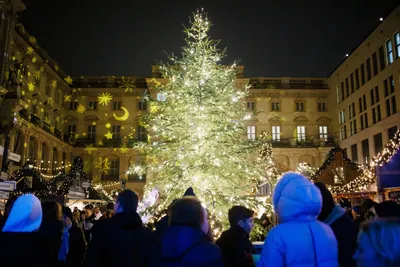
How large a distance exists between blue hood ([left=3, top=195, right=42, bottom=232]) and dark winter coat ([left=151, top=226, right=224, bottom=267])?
1302 mm

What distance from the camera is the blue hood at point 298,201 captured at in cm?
275

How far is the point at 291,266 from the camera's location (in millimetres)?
2596

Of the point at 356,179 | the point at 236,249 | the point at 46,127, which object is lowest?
the point at 236,249

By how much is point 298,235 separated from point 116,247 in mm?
1723

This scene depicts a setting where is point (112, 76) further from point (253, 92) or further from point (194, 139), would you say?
point (194, 139)

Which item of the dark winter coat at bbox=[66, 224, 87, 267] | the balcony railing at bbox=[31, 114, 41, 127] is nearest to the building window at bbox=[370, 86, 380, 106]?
the balcony railing at bbox=[31, 114, 41, 127]

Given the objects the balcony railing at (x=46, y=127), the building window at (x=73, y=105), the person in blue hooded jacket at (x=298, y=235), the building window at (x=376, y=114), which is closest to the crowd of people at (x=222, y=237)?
the person in blue hooded jacket at (x=298, y=235)

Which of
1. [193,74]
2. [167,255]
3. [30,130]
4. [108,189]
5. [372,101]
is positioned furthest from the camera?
[108,189]

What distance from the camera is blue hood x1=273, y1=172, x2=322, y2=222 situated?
2.75 m

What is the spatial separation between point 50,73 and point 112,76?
9416 mm

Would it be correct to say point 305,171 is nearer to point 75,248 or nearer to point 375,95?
point 75,248

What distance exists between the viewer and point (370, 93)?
33688 millimetres

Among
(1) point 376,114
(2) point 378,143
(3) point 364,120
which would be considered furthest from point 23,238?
(3) point 364,120

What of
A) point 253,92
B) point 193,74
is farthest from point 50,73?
point 193,74
